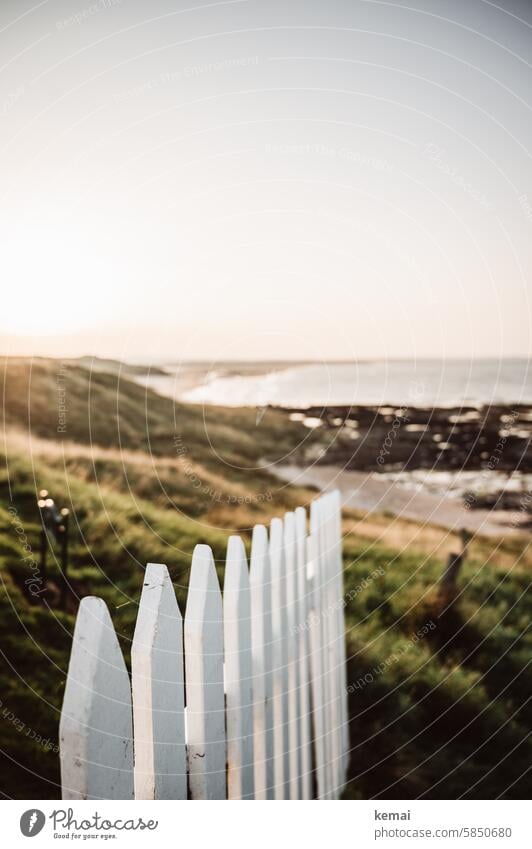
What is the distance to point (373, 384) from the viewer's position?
1916 millimetres

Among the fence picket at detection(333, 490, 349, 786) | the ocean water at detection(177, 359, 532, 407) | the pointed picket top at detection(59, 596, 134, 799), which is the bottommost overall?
the fence picket at detection(333, 490, 349, 786)

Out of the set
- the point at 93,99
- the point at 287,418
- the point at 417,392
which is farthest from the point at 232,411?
the point at 93,99

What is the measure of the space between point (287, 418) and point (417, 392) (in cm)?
36

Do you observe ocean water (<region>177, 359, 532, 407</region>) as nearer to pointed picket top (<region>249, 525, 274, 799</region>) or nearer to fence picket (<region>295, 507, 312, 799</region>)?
fence picket (<region>295, 507, 312, 799</region>)

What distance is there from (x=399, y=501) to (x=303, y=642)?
1.08 metres

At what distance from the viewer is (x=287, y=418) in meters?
1.98

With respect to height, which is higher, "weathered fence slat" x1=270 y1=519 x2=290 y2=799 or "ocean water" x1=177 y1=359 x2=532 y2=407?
"ocean water" x1=177 y1=359 x2=532 y2=407

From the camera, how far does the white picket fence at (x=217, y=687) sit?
0.55 metres

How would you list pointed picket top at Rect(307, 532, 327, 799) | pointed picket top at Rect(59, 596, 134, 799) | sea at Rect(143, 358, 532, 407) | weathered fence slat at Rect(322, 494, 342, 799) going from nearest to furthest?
pointed picket top at Rect(59, 596, 134, 799) < pointed picket top at Rect(307, 532, 327, 799) < weathered fence slat at Rect(322, 494, 342, 799) < sea at Rect(143, 358, 532, 407)

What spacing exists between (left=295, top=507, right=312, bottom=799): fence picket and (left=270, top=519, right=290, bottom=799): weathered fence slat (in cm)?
9

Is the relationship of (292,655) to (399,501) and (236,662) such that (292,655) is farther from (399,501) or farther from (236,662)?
(399,501)

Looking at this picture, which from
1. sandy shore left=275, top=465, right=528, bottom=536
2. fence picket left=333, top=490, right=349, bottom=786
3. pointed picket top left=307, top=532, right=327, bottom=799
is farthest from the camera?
sandy shore left=275, top=465, right=528, bottom=536

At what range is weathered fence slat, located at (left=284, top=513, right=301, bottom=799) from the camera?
3.33ft

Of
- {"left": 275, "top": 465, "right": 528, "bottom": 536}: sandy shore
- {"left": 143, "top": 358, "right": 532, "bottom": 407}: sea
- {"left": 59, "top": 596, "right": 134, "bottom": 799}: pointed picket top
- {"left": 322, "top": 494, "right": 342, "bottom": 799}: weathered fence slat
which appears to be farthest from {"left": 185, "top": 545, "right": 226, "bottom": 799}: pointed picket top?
{"left": 275, "top": 465, "right": 528, "bottom": 536}: sandy shore
